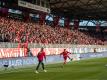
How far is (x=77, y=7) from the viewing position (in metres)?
80.8

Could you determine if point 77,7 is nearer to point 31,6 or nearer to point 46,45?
point 31,6

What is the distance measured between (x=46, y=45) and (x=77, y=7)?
102ft

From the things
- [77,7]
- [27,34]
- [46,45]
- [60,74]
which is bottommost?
[60,74]

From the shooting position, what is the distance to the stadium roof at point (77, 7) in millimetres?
74375

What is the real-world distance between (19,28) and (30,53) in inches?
228

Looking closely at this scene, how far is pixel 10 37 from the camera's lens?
142 ft

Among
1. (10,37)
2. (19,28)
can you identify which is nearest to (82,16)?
(19,28)

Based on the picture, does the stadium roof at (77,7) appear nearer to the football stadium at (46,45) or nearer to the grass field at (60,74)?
the football stadium at (46,45)

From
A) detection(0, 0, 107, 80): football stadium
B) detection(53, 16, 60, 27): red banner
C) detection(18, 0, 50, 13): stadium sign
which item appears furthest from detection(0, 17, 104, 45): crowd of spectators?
detection(53, 16, 60, 27): red banner

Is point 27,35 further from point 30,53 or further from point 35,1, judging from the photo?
point 35,1

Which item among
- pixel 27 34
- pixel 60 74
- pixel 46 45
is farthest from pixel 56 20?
pixel 60 74

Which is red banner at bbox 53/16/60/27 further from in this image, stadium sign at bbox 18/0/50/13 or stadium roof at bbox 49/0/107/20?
stadium sign at bbox 18/0/50/13

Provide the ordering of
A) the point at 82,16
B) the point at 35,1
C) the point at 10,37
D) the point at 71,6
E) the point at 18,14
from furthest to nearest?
the point at 82,16 < the point at 71,6 < the point at 18,14 < the point at 35,1 < the point at 10,37

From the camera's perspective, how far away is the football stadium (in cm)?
2919
